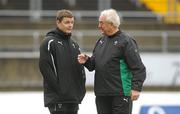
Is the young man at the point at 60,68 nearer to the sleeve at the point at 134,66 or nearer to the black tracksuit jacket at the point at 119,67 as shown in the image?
the black tracksuit jacket at the point at 119,67

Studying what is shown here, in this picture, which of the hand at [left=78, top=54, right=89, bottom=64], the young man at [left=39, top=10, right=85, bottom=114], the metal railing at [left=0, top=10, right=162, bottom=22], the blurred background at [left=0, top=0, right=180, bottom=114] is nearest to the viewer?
the young man at [left=39, top=10, right=85, bottom=114]

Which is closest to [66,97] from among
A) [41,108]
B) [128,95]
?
[128,95]

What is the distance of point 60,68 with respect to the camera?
20.7 feet

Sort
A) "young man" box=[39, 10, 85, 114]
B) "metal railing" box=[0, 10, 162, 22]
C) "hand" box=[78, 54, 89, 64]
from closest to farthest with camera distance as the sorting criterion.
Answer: "young man" box=[39, 10, 85, 114], "hand" box=[78, 54, 89, 64], "metal railing" box=[0, 10, 162, 22]

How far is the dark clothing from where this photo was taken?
6.27m

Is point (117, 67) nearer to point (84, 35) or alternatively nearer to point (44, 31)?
point (84, 35)

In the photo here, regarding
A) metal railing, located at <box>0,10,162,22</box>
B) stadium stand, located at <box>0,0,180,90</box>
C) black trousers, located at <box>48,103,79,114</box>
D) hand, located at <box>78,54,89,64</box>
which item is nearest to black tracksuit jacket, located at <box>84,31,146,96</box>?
hand, located at <box>78,54,89,64</box>

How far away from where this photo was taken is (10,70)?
16969mm

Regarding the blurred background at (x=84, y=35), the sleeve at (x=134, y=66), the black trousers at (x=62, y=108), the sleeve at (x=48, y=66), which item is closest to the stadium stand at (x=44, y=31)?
the blurred background at (x=84, y=35)

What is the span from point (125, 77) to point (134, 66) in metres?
0.14

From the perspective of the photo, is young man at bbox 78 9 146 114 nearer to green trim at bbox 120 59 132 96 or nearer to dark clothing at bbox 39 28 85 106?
green trim at bbox 120 59 132 96

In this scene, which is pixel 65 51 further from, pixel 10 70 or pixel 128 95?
pixel 10 70

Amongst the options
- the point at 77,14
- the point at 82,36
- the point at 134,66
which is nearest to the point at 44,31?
the point at 82,36

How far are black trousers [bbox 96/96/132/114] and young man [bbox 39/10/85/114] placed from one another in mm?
232
